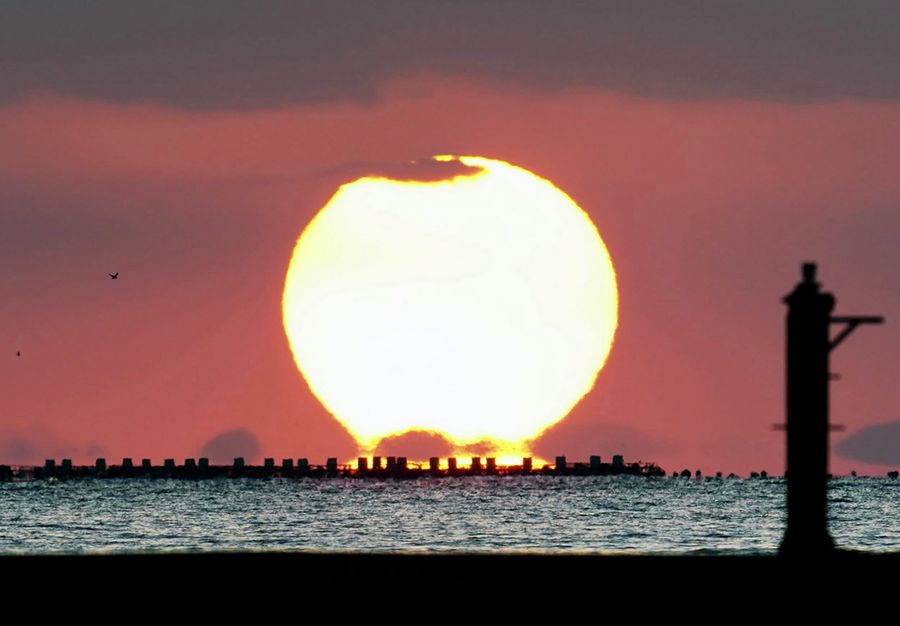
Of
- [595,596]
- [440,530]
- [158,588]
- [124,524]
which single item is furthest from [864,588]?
[124,524]

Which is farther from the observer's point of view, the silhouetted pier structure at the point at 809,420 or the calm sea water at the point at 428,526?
the calm sea water at the point at 428,526

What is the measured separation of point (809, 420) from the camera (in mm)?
21000

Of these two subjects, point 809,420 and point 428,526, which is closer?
point 809,420

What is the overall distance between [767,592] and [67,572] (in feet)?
25.2

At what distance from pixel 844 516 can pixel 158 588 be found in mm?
103299

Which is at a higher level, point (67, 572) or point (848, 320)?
point (848, 320)

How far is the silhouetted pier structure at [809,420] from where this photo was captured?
20922mm

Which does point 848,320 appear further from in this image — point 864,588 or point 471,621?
point 471,621

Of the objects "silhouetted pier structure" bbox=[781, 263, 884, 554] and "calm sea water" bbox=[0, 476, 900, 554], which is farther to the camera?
"calm sea water" bbox=[0, 476, 900, 554]

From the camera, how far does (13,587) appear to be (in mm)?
18766

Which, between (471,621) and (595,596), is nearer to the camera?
(471,621)

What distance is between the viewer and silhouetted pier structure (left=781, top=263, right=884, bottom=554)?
824 inches

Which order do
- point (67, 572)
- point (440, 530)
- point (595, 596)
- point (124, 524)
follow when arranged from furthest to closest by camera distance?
point (124, 524) < point (440, 530) < point (67, 572) < point (595, 596)

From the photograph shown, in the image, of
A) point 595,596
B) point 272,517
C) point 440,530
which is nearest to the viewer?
point 595,596
